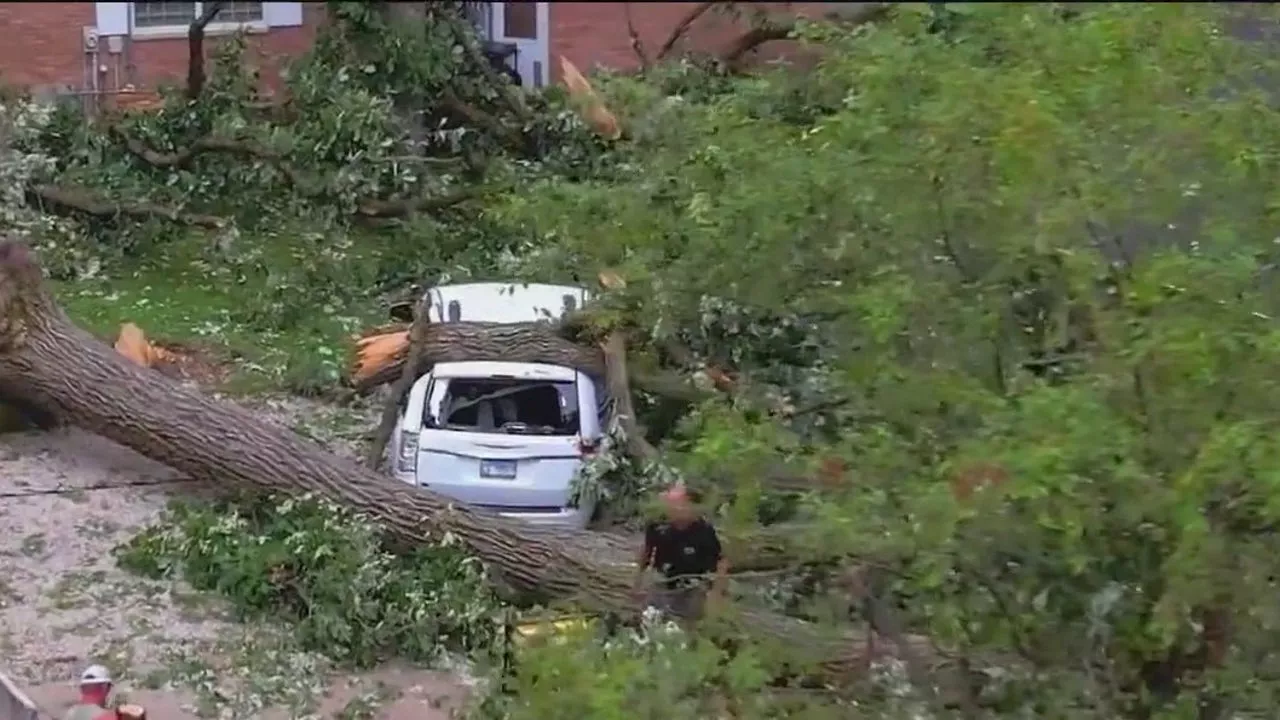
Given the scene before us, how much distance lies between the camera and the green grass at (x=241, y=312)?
46.5 feet

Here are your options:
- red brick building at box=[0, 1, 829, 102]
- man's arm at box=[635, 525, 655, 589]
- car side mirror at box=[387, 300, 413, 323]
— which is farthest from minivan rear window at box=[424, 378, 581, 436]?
red brick building at box=[0, 1, 829, 102]

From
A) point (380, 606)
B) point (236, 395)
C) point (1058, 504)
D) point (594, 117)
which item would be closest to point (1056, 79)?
point (1058, 504)

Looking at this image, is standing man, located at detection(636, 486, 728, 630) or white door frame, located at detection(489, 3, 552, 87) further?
white door frame, located at detection(489, 3, 552, 87)

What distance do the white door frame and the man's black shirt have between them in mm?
13621

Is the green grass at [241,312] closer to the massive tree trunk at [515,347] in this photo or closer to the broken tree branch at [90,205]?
the broken tree branch at [90,205]

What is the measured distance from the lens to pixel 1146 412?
18.2 feet

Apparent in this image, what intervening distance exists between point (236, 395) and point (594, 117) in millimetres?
4950

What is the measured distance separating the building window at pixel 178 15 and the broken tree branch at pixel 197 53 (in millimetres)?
→ 1867

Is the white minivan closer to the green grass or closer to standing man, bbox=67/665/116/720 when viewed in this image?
the green grass

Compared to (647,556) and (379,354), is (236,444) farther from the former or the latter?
(647,556)

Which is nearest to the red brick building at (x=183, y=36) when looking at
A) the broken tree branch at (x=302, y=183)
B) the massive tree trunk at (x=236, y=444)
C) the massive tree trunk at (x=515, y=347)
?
the broken tree branch at (x=302, y=183)

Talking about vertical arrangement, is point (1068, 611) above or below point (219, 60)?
below

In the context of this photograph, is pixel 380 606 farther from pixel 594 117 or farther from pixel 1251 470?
pixel 594 117

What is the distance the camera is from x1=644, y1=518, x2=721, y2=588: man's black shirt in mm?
8248
